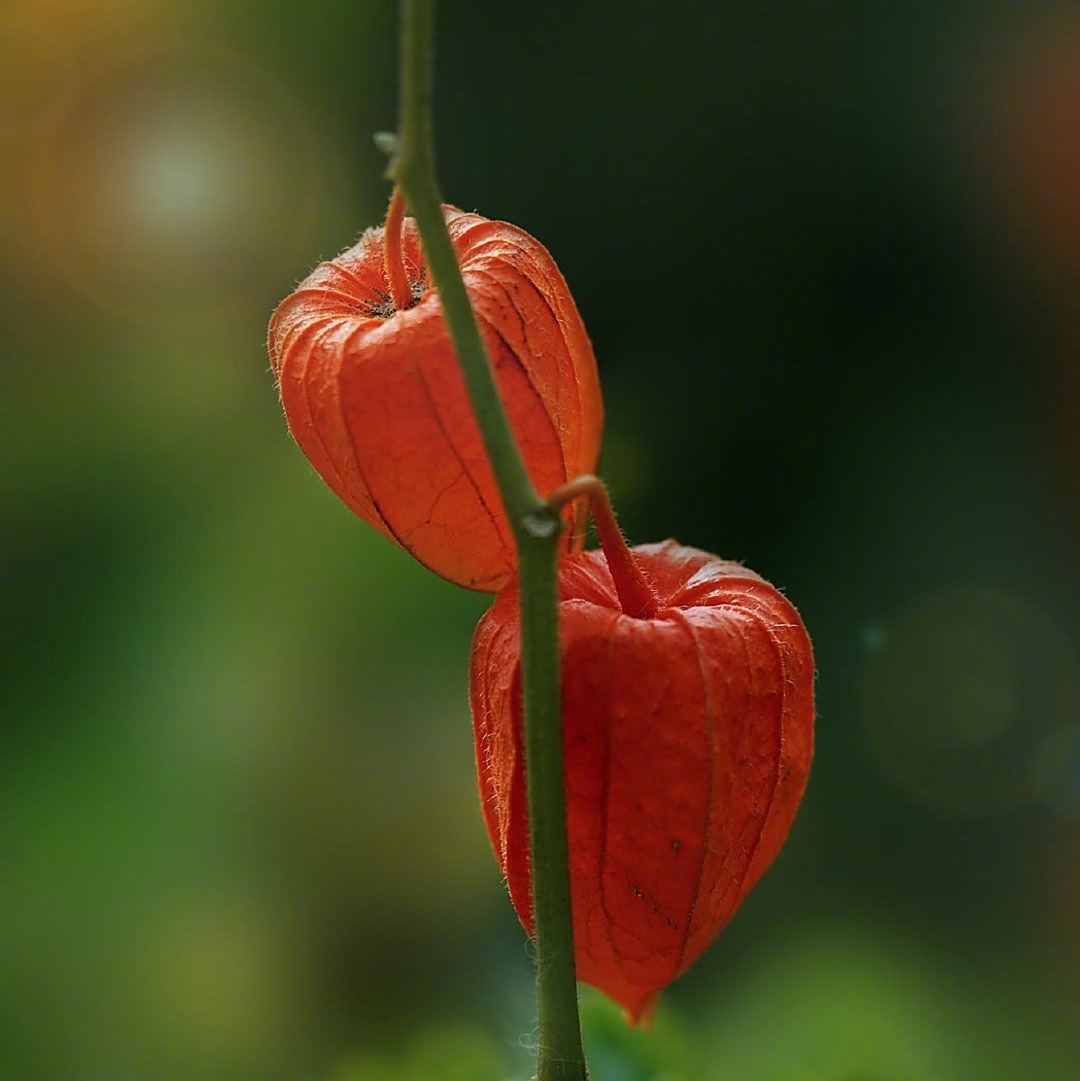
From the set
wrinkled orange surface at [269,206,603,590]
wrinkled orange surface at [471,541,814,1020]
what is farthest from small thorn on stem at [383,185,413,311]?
wrinkled orange surface at [471,541,814,1020]

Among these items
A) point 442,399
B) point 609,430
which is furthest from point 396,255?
point 609,430

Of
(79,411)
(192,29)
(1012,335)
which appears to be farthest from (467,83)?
(1012,335)

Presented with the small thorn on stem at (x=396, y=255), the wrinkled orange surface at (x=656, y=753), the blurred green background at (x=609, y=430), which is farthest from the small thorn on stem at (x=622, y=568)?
the blurred green background at (x=609, y=430)

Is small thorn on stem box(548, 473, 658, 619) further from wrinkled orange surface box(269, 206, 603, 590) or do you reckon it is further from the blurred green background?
the blurred green background

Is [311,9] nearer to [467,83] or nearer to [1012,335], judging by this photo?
[467,83]

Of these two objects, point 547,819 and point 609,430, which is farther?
point 609,430

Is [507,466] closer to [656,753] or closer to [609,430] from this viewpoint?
[656,753]
